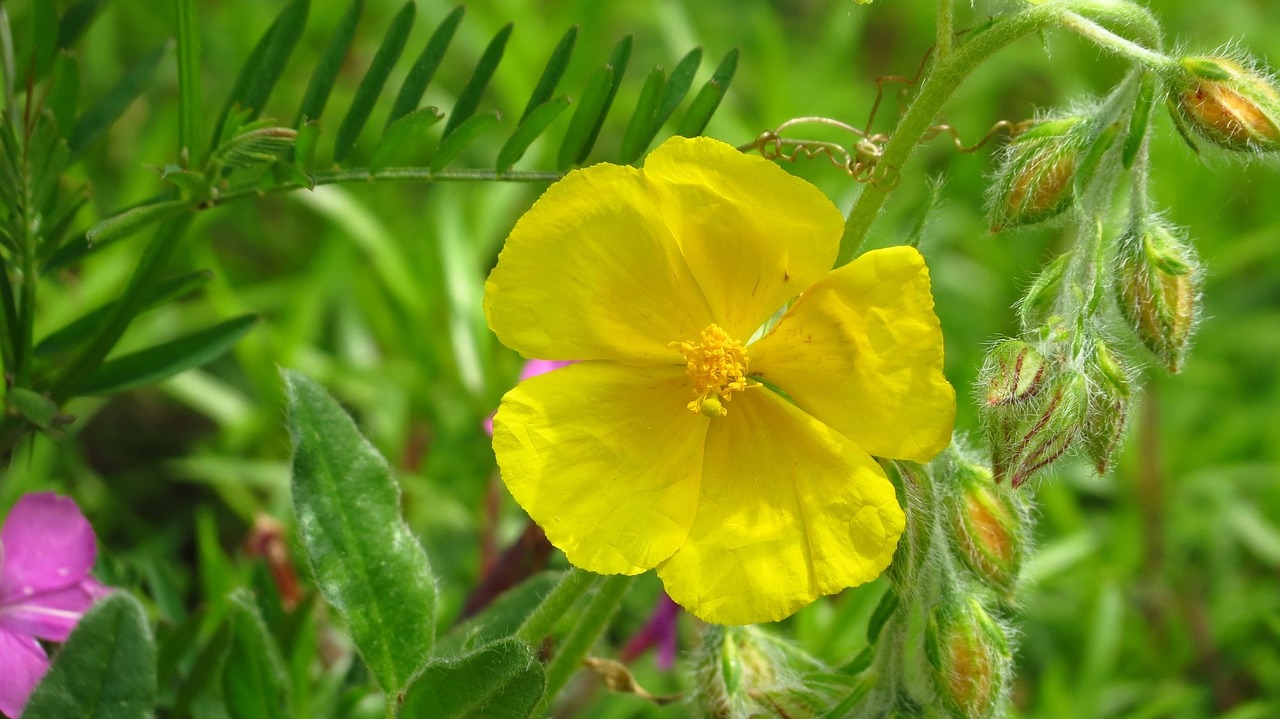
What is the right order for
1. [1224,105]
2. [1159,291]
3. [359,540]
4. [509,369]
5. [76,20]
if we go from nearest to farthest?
[1224,105] < [1159,291] < [359,540] < [76,20] < [509,369]

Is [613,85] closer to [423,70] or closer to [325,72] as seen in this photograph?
[423,70]

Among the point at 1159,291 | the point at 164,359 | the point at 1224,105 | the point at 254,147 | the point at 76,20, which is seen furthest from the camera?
the point at 76,20

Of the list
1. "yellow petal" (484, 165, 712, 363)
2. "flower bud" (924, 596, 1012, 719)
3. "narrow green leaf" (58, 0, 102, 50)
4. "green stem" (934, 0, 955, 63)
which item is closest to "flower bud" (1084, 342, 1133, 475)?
"flower bud" (924, 596, 1012, 719)

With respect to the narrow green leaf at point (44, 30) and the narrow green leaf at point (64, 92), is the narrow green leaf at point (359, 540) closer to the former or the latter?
the narrow green leaf at point (64, 92)

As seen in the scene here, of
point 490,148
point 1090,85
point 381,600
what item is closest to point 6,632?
point 381,600

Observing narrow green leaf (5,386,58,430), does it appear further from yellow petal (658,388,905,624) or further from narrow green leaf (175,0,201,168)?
yellow petal (658,388,905,624)

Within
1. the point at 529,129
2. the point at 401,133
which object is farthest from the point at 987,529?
the point at 401,133
